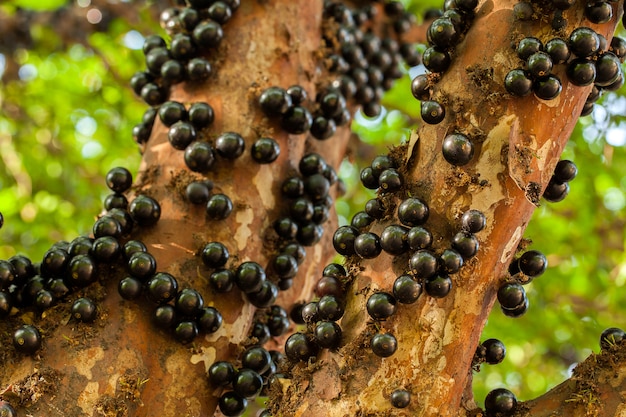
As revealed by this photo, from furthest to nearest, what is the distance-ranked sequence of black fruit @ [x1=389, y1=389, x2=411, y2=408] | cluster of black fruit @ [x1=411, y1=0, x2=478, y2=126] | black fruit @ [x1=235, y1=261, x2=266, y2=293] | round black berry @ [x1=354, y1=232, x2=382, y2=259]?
1. black fruit @ [x1=235, y1=261, x2=266, y2=293]
2. cluster of black fruit @ [x1=411, y1=0, x2=478, y2=126]
3. round black berry @ [x1=354, y1=232, x2=382, y2=259]
4. black fruit @ [x1=389, y1=389, x2=411, y2=408]

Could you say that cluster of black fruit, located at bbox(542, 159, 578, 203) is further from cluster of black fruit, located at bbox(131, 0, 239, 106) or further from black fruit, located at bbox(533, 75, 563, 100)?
cluster of black fruit, located at bbox(131, 0, 239, 106)

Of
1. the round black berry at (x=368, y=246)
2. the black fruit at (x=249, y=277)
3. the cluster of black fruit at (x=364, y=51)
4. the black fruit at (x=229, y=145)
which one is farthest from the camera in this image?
the cluster of black fruit at (x=364, y=51)

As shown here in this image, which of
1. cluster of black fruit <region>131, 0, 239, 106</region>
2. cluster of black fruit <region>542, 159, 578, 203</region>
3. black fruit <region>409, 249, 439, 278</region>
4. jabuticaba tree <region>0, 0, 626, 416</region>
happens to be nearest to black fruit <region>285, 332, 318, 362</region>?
jabuticaba tree <region>0, 0, 626, 416</region>

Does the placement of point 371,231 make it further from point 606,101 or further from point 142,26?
point 142,26

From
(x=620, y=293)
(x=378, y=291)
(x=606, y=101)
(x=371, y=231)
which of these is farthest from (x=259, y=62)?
(x=620, y=293)

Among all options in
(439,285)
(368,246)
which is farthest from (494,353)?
(368,246)

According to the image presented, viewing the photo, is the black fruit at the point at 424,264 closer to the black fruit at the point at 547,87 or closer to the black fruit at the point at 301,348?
the black fruit at the point at 301,348

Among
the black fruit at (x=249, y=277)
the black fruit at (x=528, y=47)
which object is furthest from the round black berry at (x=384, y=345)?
the black fruit at (x=528, y=47)
